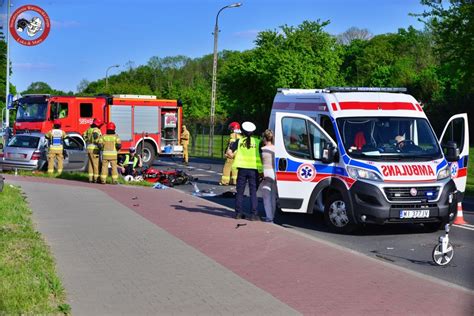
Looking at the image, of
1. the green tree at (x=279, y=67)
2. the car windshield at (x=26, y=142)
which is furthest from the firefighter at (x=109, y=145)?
the green tree at (x=279, y=67)

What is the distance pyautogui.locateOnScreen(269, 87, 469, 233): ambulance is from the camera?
10914mm

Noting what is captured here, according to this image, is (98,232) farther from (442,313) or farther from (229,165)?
(229,165)

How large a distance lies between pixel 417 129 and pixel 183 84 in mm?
90554

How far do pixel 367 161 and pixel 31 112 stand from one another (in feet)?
65.8

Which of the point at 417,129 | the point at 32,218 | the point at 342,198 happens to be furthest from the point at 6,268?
the point at 417,129

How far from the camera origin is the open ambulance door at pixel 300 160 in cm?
1188

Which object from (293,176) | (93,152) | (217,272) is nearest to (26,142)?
(93,152)

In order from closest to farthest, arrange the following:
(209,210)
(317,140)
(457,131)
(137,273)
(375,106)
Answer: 1. (137,273)
2. (317,140)
3. (375,106)
4. (457,131)
5. (209,210)

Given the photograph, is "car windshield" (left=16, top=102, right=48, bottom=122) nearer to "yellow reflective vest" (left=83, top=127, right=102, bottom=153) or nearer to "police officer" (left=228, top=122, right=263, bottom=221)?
"yellow reflective vest" (left=83, top=127, right=102, bottom=153)

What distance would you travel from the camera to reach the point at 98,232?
10.5 metres

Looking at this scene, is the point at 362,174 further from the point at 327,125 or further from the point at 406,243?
the point at 327,125

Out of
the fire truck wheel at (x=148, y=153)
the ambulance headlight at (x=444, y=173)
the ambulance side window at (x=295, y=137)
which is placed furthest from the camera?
the fire truck wheel at (x=148, y=153)

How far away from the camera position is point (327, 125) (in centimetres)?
1230

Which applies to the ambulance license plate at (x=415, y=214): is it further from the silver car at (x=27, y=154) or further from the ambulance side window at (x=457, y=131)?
the silver car at (x=27, y=154)
